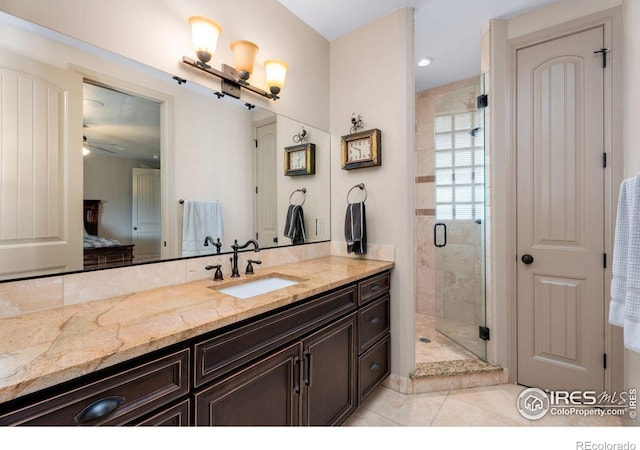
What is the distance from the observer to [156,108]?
1424 mm

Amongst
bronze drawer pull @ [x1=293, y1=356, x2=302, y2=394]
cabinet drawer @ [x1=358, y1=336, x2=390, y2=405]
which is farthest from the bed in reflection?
cabinet drawer @ [x1=358, y1=336, x2=390, y2=405]

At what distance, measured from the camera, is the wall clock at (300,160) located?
2135mm

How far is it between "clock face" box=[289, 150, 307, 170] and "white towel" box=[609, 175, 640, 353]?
1808mm

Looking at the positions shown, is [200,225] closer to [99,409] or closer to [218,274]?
[218,274]

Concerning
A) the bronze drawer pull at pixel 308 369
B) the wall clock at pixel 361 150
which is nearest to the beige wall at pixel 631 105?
the wall clock at pixel 361 150

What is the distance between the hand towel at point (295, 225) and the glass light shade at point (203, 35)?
108cm

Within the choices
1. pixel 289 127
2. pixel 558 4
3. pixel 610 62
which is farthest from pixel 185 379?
pixel 558 4

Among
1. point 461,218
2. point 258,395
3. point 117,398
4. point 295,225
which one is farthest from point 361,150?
point 117,398

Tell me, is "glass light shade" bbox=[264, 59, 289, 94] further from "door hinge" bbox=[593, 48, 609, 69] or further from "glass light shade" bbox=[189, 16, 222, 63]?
"door hinge" bbox=[593, 48, 609, 69]

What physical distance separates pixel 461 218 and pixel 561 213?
0.92 meters

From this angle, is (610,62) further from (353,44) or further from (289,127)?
(289,127)

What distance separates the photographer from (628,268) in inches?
45.5

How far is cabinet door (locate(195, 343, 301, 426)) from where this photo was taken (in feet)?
3.16

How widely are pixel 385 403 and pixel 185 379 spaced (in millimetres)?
1541
